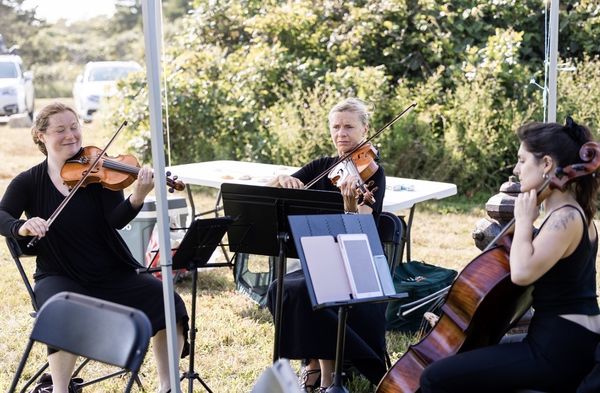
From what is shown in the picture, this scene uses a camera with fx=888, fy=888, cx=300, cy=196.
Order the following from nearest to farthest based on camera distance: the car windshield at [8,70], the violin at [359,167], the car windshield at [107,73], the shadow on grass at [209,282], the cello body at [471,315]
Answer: the cello body at [471,315] < the violin at [359,167] < the shadow on grass at [209,282] < the car windshield at [8,70] < the car windshield at [107,73]

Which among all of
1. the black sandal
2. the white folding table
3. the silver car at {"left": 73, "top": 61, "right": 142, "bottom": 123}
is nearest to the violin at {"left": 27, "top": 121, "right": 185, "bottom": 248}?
the black sandal

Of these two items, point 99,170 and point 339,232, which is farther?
point 99,170

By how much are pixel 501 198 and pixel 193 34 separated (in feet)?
22.3

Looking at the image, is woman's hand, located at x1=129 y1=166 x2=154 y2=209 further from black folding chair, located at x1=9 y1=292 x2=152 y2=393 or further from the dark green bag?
the dark green bag

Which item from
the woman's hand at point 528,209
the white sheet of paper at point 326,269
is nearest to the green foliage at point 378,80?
the white sheet of paper at point 326,269

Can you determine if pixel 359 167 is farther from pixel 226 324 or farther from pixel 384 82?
pixel 384 82

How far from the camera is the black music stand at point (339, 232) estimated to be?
117 inches

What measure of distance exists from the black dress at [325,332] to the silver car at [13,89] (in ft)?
41.4

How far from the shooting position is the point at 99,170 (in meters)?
3.78

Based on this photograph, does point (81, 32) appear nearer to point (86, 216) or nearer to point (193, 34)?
point (193, 34)

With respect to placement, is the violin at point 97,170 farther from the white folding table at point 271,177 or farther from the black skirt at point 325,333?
the white folding table at point 271,177

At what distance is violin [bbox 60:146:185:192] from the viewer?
376 centimetres

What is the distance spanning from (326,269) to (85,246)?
125cm

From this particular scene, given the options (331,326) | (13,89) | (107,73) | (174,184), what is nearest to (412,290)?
(331,326)
